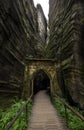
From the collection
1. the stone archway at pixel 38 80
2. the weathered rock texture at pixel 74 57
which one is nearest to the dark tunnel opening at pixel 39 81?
the stone archway at pixel 38 80

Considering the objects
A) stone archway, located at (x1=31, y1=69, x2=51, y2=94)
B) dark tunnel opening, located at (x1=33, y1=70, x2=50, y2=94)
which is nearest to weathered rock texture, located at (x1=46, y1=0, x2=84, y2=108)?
stone archway, located at (x1=31, y1=69, x2=51, y2=94)

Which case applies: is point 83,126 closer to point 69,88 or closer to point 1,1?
point 69,88

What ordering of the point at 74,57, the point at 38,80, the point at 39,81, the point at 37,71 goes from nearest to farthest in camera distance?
the point at 74,57 < the point at 37,71 < the point at 38,80 < the point at 39,81

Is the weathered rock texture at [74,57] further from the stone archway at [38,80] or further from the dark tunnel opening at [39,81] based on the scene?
the dark tunnel opening at [39,81]

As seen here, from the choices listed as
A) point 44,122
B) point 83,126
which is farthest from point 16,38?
point 83,126

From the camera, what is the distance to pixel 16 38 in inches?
468

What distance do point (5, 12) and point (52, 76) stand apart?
7678mm

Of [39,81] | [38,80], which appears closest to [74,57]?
[38,80]

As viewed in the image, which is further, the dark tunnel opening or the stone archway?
the dark tunnel opening

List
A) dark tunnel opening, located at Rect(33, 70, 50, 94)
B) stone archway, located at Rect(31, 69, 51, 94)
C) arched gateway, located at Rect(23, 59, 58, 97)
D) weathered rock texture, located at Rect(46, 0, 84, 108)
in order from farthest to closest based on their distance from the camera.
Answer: dark tunnel opening, located at Rect(33, 70, 50, 94) < stone archway, located at Rect(31, 69, 51, 94) < arched gateway, located at Rect(23, 59, 58, 97) < weathered rock texture, located at Rect(46, 0, 84, 108)

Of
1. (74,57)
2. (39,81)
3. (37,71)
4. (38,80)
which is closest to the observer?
(74,57)

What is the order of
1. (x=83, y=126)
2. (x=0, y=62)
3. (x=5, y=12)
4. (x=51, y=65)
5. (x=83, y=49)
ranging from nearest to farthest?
(x=83, y=126) < (x=0, y=62) < (x=5, y=12) < (x=83, y=49) < (x=51, y=65)

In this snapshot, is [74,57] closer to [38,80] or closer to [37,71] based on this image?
[37,71]

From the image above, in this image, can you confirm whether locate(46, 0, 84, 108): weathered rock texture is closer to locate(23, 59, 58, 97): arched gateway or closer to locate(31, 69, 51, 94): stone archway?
locate(23, 59, 58, 97): arched gateway
